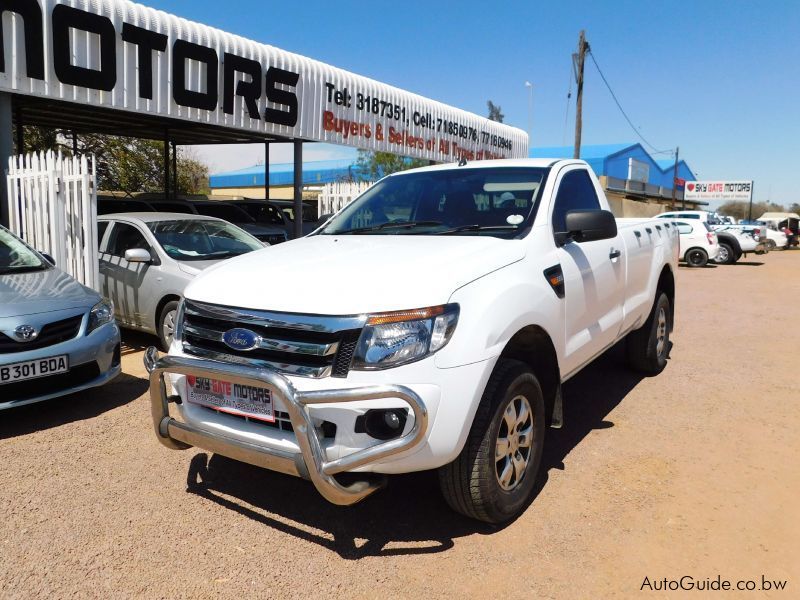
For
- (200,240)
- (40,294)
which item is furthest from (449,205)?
(200,240)

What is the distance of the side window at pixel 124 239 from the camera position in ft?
23.6

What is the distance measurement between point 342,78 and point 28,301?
1055cm

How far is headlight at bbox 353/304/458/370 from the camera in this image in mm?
2650

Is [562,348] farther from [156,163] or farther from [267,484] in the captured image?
[156,163]

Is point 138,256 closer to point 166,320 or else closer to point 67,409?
point 166,320

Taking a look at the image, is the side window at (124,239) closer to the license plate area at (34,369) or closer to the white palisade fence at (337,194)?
the license plate area at (34,369)

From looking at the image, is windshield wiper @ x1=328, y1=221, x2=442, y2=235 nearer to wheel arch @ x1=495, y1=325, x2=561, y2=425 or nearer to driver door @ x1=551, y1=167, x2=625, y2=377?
driver door @ x1=551, y1=167, x2=625, y2=377

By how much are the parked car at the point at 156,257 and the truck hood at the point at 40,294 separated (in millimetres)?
1202

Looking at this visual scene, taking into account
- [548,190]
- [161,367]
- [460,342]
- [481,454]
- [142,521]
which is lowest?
[142,521]

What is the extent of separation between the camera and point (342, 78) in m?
13.8

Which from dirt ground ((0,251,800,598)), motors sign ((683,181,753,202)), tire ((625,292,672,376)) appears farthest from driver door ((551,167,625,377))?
motors sign ((683,181,753,202))

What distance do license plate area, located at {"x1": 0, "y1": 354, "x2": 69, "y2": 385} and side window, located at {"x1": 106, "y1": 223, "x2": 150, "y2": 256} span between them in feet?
9.32

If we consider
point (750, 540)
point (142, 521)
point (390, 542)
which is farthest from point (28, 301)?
point (750, 540)

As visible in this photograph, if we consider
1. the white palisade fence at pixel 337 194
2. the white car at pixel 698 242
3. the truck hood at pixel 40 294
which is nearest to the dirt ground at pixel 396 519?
the truck hood at pixel 40 294
